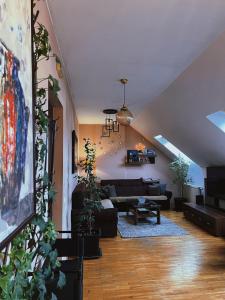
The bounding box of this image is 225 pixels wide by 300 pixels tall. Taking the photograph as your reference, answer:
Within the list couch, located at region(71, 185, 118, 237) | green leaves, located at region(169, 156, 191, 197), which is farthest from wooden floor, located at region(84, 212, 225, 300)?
green leaves, located at region(169, 156, 191, 197)

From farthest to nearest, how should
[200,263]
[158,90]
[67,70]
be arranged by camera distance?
[158,90], [200,263], [67,70]

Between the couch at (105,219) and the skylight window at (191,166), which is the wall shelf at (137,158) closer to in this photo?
the skylight window at (191,166)

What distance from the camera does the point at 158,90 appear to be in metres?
4.53

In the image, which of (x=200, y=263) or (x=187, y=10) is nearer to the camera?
(x=187, y=10)

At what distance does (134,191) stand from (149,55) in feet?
18.6

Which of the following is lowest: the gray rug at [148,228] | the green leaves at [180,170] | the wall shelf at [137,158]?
the gray rug at [148,228]

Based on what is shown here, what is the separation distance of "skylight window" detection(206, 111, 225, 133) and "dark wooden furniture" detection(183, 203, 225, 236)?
1.83 metres

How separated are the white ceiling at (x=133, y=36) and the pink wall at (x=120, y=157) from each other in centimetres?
434

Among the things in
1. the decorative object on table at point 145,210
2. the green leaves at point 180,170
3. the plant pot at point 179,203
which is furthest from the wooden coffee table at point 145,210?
the green leaves at point 180,170

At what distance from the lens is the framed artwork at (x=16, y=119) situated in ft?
2.82

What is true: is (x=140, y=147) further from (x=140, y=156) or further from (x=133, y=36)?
(x=133, y=36)

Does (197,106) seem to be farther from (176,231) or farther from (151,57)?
(176,231)

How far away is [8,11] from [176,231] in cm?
527

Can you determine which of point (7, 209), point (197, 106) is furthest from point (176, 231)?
point (7, 209)
